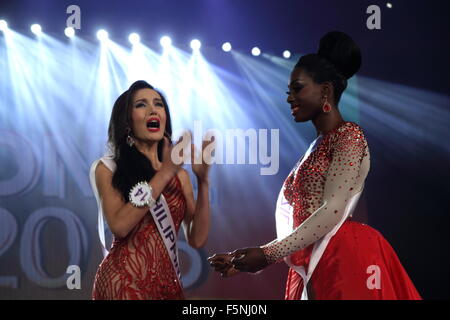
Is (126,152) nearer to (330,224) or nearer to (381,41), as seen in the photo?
(330,224)

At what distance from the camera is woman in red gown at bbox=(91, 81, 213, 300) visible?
7.60 feet

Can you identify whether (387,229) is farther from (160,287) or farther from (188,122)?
(160,287)

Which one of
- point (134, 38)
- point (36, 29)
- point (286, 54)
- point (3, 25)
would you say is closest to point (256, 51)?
point (286, 54)

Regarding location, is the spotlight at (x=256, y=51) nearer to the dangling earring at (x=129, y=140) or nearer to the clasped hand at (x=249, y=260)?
the dangling earring at (x=129, y=140)

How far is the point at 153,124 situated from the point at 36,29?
1821 millimetres

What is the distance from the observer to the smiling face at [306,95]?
2312 millimetres

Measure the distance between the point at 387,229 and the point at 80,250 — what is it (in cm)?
232

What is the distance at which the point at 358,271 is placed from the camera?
2092 millimetres

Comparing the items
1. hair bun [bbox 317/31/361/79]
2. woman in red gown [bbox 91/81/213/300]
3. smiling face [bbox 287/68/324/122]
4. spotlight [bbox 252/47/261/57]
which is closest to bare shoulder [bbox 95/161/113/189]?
woman in red gown [bbox 91/81/213/300]

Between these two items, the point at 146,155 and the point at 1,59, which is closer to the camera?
the point at 146,155

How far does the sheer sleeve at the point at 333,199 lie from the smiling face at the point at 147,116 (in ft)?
2.47

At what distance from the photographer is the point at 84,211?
174 inches

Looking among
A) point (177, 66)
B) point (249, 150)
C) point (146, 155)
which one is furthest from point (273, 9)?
point (146, 155)
